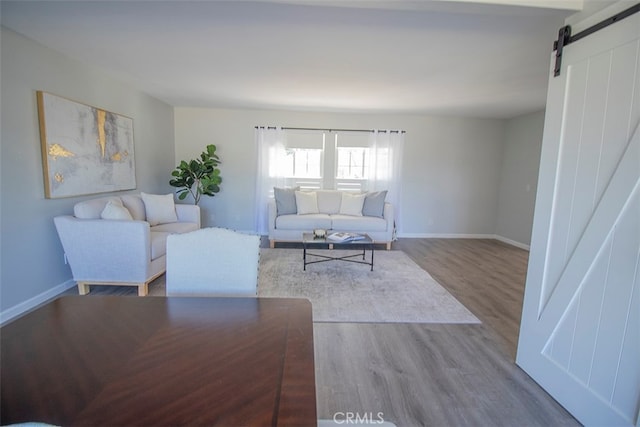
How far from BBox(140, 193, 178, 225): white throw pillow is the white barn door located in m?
3.94

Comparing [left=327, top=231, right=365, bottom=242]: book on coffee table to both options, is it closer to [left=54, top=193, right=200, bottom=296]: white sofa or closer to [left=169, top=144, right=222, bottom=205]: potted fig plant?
[left=54, top=193, right=200, bottom=296]: white sofa

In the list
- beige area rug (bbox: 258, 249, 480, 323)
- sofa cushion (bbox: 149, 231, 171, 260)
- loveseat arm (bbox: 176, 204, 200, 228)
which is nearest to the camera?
beige area rug (bbox: 258, 249, 480, 323)

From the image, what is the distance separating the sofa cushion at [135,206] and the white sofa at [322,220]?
5.82ft

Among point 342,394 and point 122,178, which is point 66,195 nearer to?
point 122,178

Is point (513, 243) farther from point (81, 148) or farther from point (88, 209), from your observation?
point (81, 148)

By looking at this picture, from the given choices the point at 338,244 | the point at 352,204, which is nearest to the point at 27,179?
the point at 338,244

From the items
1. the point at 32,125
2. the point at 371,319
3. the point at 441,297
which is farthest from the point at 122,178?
the point at 441,297

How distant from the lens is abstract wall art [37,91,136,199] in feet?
8.85

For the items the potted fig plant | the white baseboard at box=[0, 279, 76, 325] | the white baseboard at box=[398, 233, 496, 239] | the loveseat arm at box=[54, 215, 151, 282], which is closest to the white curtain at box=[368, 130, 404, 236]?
the white baseboard at box=[398, 233, 496, 239]

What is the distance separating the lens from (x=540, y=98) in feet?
13.1

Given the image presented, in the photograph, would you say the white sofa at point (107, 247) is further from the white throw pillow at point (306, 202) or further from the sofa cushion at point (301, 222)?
the white throw pillow at point (306, 202)

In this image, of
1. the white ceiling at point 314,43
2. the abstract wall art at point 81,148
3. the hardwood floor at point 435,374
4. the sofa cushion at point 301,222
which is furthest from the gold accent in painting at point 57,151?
the hardwood floor at point 435,374

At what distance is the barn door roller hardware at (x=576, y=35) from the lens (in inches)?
52.4

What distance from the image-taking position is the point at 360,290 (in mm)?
3104
